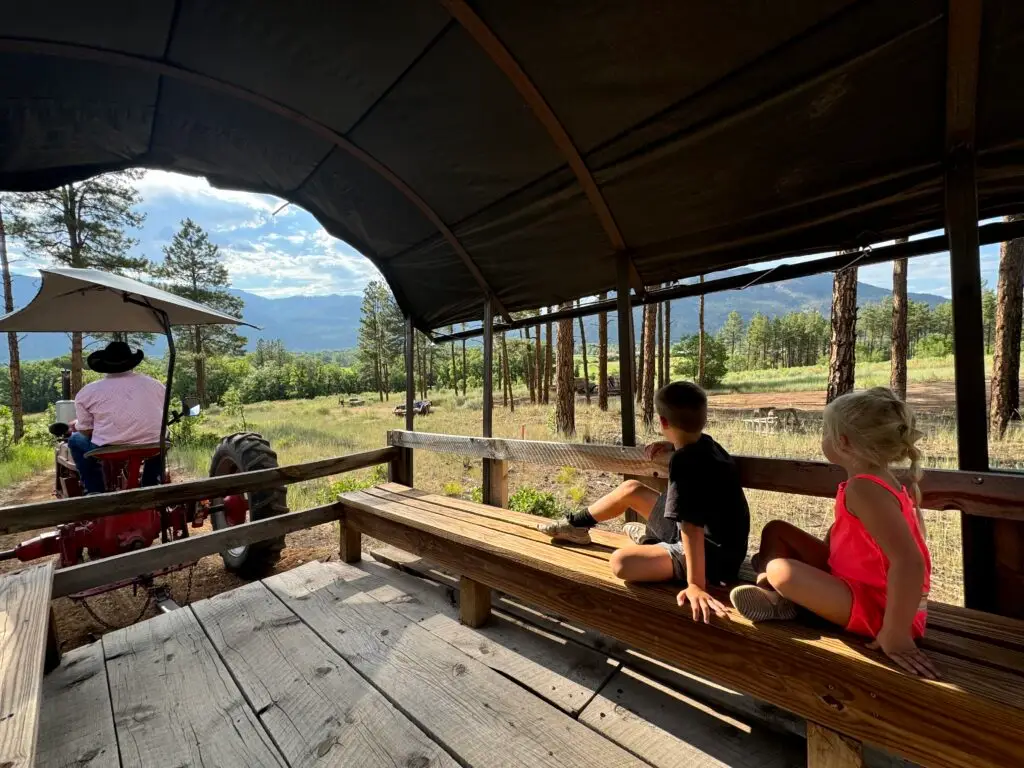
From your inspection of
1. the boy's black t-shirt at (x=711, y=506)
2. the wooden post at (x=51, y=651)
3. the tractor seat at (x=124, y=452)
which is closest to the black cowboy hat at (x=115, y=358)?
the tractor seat at (x=124, y=452)

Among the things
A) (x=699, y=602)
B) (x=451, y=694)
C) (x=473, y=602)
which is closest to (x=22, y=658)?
(x=451, y=694)

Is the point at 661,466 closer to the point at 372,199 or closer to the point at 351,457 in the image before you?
the point at 351,457

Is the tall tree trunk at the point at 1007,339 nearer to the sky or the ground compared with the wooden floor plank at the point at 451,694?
nearer to the sky

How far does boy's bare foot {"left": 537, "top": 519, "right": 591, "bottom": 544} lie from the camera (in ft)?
7.50

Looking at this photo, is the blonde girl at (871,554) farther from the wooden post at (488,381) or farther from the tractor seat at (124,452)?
the tractor seat at (124,452)

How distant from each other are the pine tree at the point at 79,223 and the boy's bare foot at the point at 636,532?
60.2ft

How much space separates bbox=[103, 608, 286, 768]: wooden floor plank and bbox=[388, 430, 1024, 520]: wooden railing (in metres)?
1.89


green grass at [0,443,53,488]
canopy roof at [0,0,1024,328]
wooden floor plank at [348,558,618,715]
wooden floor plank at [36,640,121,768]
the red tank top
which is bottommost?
green grass at [0,443,53,488]

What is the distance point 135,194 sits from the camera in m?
16.9

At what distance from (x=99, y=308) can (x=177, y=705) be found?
11.3 feet

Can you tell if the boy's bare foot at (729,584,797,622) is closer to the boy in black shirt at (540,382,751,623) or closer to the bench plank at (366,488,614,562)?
the boy in black shirt at (540,382,751,623)

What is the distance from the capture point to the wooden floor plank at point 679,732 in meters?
1.61

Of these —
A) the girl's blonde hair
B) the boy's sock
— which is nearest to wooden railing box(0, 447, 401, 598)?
the boy's sock

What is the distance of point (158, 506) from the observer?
105 inches
